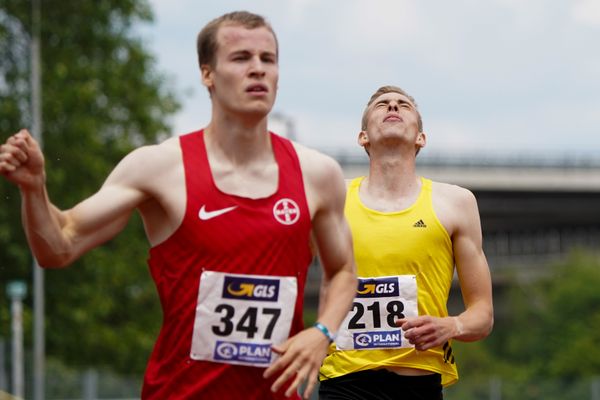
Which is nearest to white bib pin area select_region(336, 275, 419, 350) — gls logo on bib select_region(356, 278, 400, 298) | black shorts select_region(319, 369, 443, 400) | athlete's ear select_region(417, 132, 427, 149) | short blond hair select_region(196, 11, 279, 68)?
gls logo on bib select_region(356, 278, 400, 298)

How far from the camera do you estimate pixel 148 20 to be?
135 feet

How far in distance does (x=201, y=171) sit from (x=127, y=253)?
32896 mm

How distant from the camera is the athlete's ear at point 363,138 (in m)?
9.40

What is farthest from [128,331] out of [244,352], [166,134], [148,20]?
[244,352]

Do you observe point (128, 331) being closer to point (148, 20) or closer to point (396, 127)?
point (148, 20)

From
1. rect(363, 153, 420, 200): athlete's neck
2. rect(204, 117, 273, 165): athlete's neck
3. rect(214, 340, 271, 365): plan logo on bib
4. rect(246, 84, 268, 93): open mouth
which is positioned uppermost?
rect(363, 153, 420, 200): athlete's neck

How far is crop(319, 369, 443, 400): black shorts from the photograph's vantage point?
8734 mm

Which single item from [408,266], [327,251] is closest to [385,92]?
[408,266]

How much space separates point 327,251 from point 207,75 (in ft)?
2.84

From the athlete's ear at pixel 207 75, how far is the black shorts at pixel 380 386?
2.99 metres

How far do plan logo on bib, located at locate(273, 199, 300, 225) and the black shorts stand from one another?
108 inches

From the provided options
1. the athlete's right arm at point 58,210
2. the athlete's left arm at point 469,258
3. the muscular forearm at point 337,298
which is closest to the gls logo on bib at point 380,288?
the athlete's left arm at point 469,258

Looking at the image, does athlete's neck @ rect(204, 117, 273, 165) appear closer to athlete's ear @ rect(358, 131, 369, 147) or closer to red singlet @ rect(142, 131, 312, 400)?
red singlet @ rect(142, 131, 312, 400)

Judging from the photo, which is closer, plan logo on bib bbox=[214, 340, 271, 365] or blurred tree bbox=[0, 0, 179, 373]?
plan logo on bib bbox=[214, 340, 271, 365]
